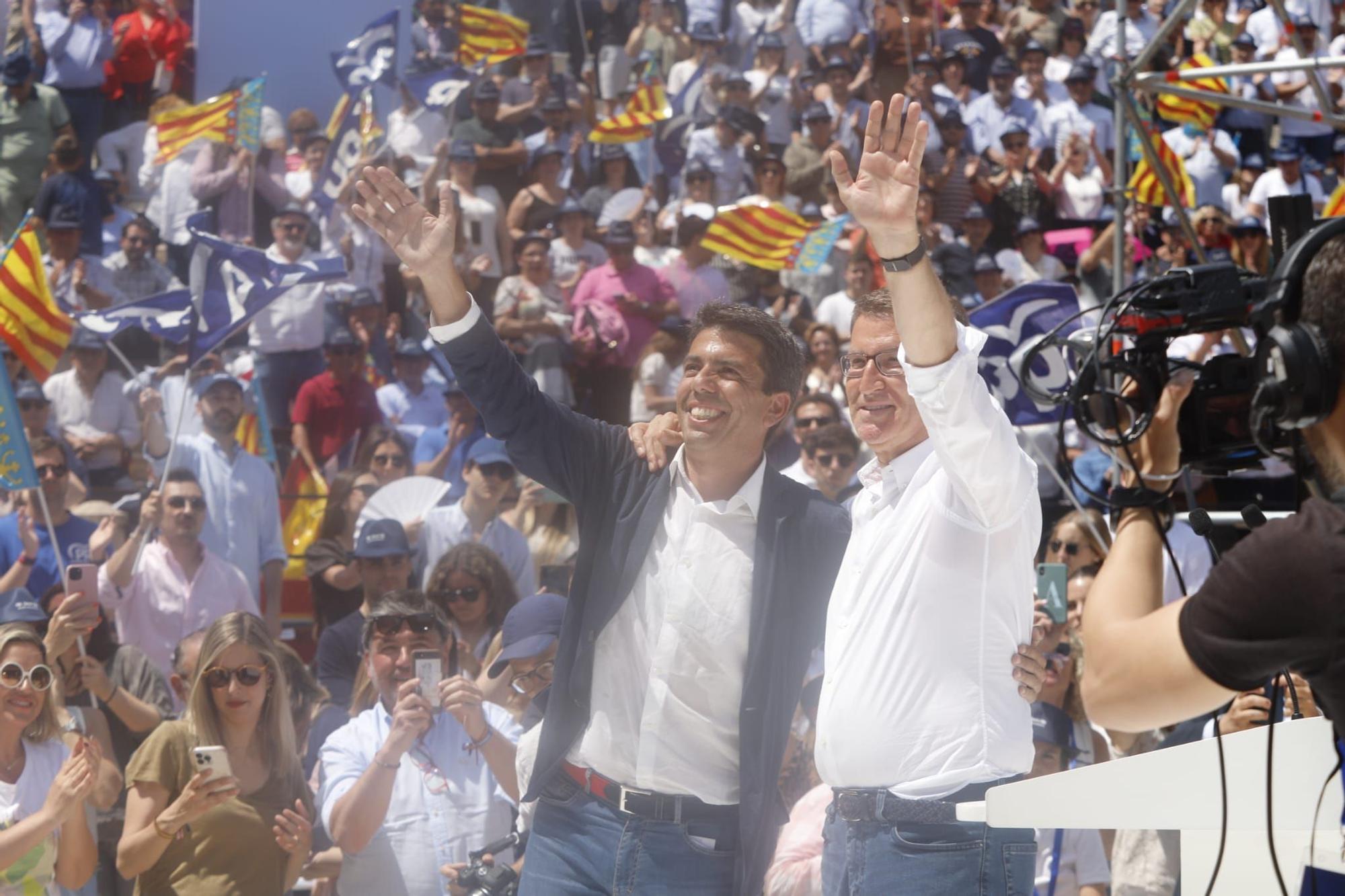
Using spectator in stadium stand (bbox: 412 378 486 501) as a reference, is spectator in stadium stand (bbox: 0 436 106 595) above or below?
below

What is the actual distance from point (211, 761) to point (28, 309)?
3941 mm

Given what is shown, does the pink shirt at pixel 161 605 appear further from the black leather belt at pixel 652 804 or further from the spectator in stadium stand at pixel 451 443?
the black leather belt at pixel 652 804

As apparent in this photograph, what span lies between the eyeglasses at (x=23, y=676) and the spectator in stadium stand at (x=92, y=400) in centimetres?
453

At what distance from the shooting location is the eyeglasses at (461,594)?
739cm

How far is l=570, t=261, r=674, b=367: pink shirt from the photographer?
36.5 ft

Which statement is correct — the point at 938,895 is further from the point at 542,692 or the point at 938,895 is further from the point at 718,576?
the point at 542,692

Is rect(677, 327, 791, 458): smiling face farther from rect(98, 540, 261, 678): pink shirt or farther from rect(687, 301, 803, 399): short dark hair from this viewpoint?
rect(98, 540, 261, 678): pink shirt

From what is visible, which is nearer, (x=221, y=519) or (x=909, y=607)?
(x=909, y=607)

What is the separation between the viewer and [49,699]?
19.1 feet

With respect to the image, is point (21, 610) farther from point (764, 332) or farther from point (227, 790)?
point (764, 332)

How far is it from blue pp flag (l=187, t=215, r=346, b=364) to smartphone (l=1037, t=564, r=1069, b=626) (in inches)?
190

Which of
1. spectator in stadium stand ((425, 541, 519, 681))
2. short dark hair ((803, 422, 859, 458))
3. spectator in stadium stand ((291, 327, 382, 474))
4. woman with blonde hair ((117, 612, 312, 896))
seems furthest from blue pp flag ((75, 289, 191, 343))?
woman with blonde hair ((117, 612, 312, 896))

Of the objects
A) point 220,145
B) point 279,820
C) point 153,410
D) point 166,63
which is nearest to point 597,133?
point 220,145

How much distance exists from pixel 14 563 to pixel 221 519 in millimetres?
1102
